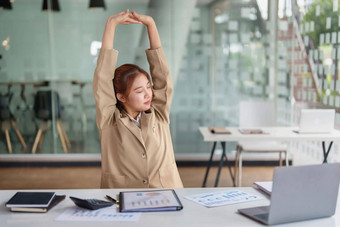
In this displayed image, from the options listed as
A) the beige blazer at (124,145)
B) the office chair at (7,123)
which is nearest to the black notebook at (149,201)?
the beige blazer at (124,145)

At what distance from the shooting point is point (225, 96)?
5.88 m

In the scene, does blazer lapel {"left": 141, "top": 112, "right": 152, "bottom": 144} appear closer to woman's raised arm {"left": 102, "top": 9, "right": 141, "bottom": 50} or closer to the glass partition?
woman's raised arm {"left": 102, "top": 9, "right": 141, "bottom": 50}

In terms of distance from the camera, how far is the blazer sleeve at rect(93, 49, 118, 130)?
7.03ft

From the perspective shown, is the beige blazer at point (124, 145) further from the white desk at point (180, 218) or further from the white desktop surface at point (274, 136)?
the white desktop surface at point (274, 136)

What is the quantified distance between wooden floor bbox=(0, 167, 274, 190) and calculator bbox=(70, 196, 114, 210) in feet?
10.0

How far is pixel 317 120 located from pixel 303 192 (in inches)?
101

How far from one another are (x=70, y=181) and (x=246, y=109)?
2.24 m

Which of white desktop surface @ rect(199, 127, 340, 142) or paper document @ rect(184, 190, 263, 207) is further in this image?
white desktop surface @ rect(199, 127, 340, 142)

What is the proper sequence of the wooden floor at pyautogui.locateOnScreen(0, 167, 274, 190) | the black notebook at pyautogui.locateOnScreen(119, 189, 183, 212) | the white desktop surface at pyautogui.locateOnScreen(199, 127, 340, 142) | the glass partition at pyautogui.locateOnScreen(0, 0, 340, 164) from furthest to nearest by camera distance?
the glass partition at pyautogui.locateOnScreen(0, 0, 340, 164)
the wooden floor at pyautogui.locateOnScreen(0, 167, 274, 190)
the white desktop surface at pyautogui.locateOnScreen(199, 127, 340, 142)
the black notebook at pyautogui.locateOnScreen(119, 189, 183, 212)

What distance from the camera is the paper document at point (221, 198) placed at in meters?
1.82

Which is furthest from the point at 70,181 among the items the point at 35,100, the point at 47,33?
the point at 47,33

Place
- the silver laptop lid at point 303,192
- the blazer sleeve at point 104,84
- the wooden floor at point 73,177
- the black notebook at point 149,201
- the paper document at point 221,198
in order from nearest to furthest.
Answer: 1. the silver laptop lid at point 303,192
2. the black notebook at point 149,201
3. the paper document at point 221,198
4. the blazer sleeve at point 104,84
5. the wooden floor at point 73,177

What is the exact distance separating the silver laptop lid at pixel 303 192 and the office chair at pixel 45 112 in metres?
4.73

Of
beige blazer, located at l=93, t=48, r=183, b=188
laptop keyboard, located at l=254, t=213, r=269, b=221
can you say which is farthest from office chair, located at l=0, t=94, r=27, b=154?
laptop keyboard, located at l=254, t=213, r=269, b=221
